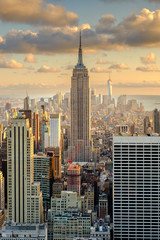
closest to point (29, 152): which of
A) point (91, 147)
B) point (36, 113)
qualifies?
point (36, 113)

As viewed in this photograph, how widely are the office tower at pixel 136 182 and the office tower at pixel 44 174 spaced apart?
4282 mm

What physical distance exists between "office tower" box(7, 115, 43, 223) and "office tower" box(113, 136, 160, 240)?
145 inches

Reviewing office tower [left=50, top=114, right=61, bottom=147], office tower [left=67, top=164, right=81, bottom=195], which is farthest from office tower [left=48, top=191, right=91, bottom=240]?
office tower [left=50, top=114, right=61, bottom=147]

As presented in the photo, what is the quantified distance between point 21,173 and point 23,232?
4.05 m

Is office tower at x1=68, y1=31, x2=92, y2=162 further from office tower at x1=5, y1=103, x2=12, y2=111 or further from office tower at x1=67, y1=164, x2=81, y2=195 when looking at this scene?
office tower at x1=5, y1=103, x2=12, y2=111

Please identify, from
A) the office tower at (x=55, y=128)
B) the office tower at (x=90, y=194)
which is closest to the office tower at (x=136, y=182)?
the office tower at (x=90, y=194)

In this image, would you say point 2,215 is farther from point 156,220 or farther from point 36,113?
point 36,113

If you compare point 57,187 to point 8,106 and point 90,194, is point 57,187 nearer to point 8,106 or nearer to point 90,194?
point 90,194

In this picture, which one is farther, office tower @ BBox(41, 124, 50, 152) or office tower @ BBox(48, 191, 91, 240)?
office tower @ BBox(41, 124, 50, 152)

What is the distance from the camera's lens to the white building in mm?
17328

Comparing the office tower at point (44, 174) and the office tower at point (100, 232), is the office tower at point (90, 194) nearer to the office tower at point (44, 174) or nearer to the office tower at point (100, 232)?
the office tower at point (44, 174)

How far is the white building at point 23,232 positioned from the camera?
17.3 meters

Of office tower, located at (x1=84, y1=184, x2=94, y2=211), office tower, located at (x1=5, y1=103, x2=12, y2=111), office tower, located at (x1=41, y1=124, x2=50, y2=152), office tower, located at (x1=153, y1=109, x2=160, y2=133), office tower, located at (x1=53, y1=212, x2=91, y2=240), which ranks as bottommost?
office tower, located at (x1=53, y1=212, x2=91, y2=240)

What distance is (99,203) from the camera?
74.9 feet
